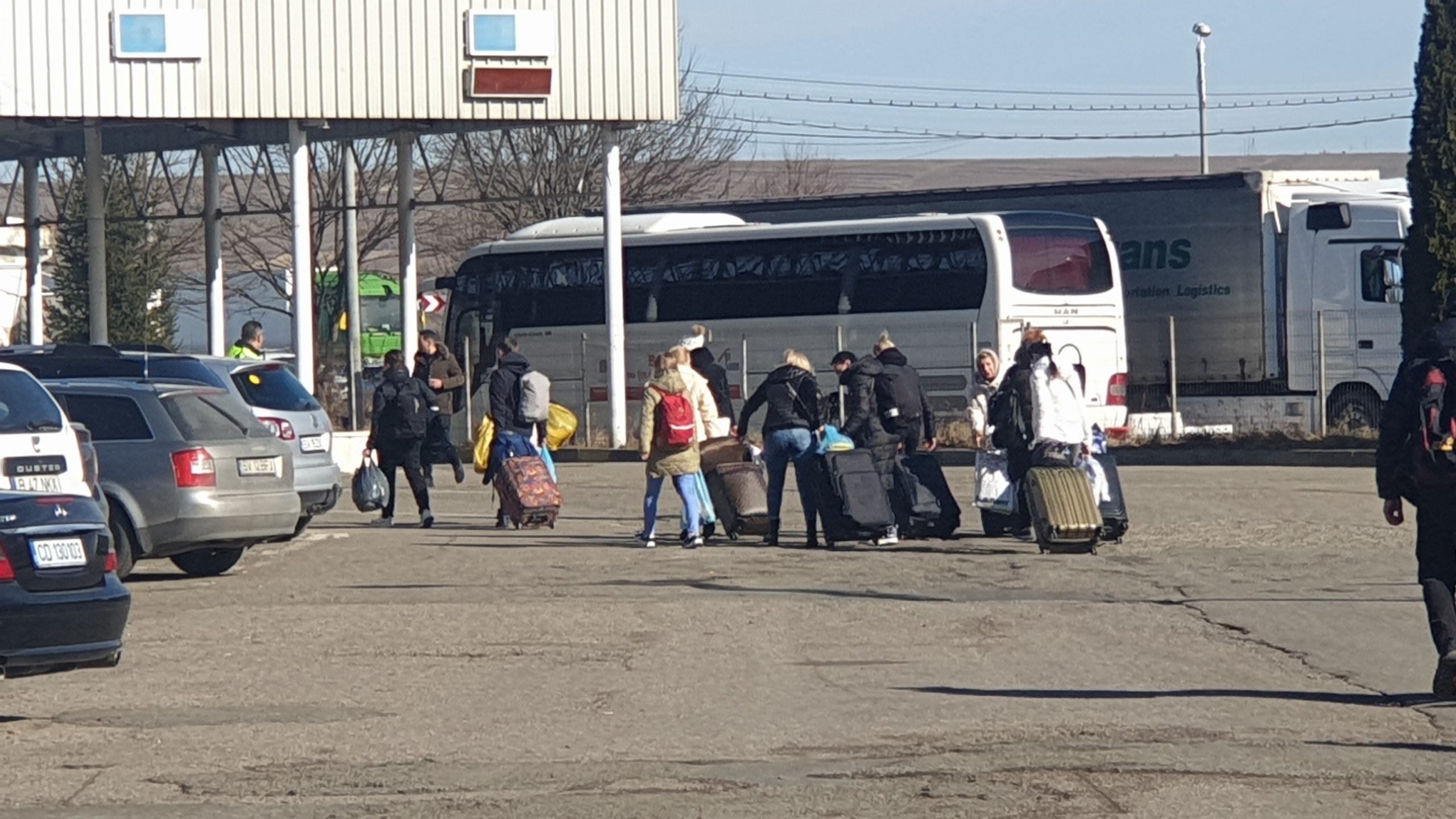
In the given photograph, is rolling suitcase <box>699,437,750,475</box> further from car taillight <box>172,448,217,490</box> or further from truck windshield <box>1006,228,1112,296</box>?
truck windshield <box>1006,228,1112,296</box>

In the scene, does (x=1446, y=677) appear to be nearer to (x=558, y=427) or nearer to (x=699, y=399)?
(x=699, y=399)

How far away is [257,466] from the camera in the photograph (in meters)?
15.8

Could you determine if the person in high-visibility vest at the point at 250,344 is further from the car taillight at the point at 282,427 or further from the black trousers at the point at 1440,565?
the black trousers at the point at 1440,565

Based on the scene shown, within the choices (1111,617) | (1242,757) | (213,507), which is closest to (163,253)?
(213,507)

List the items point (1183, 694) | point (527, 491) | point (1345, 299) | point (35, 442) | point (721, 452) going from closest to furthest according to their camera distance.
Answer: point (1183, 694) → point (35, 442) → point (721, 452) → point (527, 491) → point (1345, 299)

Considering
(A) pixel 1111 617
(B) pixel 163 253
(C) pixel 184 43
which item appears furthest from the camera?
(B) pixel 163 253

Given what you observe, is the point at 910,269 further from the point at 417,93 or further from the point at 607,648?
the point at 607,648

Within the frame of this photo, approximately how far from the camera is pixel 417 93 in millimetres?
31359

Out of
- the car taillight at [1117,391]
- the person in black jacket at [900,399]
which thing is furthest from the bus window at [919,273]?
the person in black jacket at [900,399]

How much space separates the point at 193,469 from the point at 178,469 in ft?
0.34

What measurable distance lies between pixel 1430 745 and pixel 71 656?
5654mm

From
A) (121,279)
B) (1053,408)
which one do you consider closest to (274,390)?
(1053,408)

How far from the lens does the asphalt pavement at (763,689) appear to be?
7.95m

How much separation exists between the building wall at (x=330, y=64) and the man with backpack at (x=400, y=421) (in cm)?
1127
